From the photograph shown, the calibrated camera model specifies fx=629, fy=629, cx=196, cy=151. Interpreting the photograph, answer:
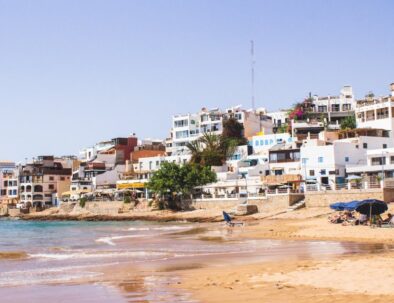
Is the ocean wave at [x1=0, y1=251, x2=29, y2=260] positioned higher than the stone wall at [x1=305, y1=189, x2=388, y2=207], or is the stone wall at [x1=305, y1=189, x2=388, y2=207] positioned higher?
the stone wall at [x1=305, y1=189, x2=388, y2=207]

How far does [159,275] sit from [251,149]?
227ft

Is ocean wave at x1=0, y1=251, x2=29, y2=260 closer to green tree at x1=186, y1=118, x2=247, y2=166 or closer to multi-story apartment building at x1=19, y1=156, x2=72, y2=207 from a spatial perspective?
green tree at x1=186, y1=118, x2=247, y2=166

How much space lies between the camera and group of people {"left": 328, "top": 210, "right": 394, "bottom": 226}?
39.1m

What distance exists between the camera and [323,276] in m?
18.2

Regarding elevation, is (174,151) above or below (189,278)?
above

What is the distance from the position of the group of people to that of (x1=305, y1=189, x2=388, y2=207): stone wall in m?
9.59

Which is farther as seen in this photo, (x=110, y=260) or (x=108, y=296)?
(x=110, y=260)

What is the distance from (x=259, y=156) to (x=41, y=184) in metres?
47.8

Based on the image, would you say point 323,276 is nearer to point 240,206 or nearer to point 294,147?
point 240,206

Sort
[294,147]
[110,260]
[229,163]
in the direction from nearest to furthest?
[110,260] < [294,147] < [229,163]

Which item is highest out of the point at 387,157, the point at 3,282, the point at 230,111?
the point at 230,111

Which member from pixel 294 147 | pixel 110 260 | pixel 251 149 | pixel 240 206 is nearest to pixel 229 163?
pixel 251 149

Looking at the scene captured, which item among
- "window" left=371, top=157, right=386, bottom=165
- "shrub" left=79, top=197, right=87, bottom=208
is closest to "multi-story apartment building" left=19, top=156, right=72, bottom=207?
"shrub" left=79, top=197, right=87, bottom=208

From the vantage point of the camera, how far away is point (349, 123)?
88.4 metres
